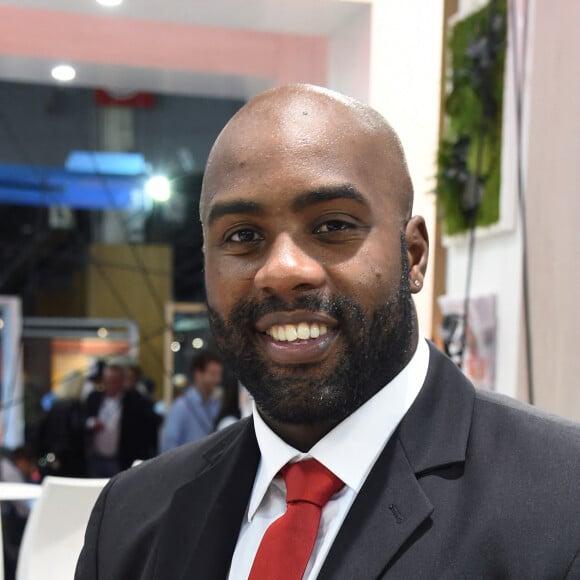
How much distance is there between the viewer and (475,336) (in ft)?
9.13

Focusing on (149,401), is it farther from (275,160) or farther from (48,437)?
(275,160)

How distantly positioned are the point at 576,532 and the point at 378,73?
116 inches

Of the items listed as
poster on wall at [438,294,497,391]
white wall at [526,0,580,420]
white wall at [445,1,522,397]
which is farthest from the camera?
poster on wall at [438,294,497,391]

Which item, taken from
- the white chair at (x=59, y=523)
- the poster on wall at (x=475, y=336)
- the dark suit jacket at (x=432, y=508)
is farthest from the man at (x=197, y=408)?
the dark suit jacket at (x=432, y=508)

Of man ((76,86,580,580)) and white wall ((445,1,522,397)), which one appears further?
white wall ((445,1,522,397))

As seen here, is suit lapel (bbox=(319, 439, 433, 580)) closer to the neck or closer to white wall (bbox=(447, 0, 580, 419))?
the neck

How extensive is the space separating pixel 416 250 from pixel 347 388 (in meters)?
0.23

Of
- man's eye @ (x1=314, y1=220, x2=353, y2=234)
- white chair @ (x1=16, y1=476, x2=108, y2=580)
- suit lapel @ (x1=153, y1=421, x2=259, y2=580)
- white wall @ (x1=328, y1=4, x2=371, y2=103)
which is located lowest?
white chair @ (x1=16, y1=476, x2=108, y2=580)

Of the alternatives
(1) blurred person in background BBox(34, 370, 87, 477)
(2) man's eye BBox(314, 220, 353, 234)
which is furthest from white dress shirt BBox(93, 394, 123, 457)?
(2) man's eye BBox(314, 220, 353, 234)

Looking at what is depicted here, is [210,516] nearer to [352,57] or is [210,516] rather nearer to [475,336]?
[475,336]

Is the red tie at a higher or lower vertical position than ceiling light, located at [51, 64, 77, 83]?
lower

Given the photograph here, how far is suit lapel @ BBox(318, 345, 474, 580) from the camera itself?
116 centimetres

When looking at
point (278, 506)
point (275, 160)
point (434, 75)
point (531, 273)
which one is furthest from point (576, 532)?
point (434, 75)

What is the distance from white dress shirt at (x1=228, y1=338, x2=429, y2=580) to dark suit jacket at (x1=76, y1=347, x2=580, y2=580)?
17 millimetres
